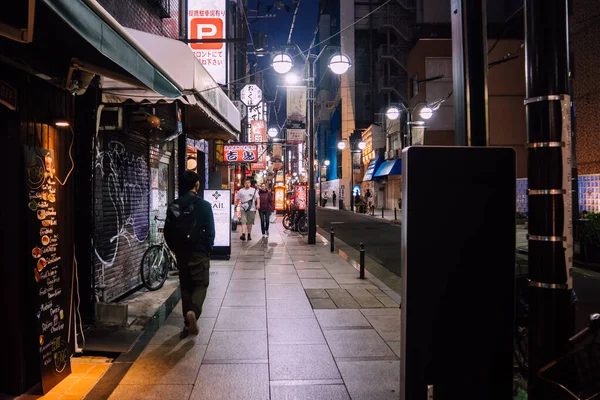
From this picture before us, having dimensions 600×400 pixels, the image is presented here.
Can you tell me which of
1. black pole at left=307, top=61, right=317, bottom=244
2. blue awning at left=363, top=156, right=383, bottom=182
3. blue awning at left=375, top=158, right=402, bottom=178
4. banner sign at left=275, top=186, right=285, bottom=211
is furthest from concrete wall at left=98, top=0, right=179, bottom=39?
blue awning at left=363, top=156, right=383, bottom=182

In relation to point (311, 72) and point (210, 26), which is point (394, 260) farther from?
point (210, 26)

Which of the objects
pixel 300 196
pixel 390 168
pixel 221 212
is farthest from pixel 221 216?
pixel 390 168

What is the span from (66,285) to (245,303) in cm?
351

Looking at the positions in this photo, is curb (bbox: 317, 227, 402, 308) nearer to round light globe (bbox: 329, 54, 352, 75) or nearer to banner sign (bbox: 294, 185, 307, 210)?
banner sign (bbox: 294, 185, 307, 210)

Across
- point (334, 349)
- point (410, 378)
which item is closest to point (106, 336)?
point (334, 349)

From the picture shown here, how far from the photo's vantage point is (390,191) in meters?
46.1

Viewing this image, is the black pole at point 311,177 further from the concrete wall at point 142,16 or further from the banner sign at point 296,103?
the concrete wall at point 142,16

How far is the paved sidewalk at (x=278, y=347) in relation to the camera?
174 inches

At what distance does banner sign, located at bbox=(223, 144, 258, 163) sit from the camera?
18375mm

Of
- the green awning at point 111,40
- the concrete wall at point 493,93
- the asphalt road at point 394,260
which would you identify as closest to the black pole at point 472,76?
the green awning at point 111,40

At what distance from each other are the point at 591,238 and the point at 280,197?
21.3 m

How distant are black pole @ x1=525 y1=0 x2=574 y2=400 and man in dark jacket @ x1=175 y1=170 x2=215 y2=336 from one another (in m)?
4.15

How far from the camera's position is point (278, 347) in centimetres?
559

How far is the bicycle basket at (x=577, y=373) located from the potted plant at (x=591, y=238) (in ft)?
37.6
